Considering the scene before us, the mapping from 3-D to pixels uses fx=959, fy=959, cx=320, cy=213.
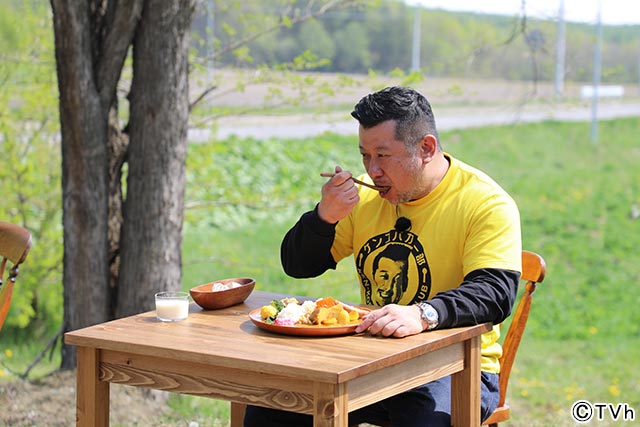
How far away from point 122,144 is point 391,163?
6.60 ft

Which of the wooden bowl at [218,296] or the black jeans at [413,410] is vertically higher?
the wooden bowl at [218,296]

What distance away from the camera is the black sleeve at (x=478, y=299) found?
8.57 ft

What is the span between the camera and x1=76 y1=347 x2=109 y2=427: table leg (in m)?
2.58

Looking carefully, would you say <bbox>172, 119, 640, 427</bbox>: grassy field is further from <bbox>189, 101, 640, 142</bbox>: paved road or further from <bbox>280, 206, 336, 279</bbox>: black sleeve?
<bbox>280, 206, 336, 279</bbox>: black sleeve

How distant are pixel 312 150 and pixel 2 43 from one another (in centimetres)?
403

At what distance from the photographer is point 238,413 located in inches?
Result: 128

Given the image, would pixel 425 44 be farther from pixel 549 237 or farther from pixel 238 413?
pixel 238 413

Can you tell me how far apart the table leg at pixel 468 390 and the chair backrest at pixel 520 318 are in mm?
539

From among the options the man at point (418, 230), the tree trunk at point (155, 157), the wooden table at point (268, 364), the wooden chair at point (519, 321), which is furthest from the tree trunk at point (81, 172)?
the wooden chair at point (519, 321)

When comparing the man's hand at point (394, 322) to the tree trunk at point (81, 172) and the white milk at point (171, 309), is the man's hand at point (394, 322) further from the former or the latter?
the tree trunk at point (81, 172)

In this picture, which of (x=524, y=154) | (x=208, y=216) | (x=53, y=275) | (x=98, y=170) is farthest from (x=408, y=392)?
(x=524, y=154)

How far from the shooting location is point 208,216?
941 centimetres

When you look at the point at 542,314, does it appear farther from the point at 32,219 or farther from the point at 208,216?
the point at 32,219

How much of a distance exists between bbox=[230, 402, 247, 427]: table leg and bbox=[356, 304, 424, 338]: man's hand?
835 mm
